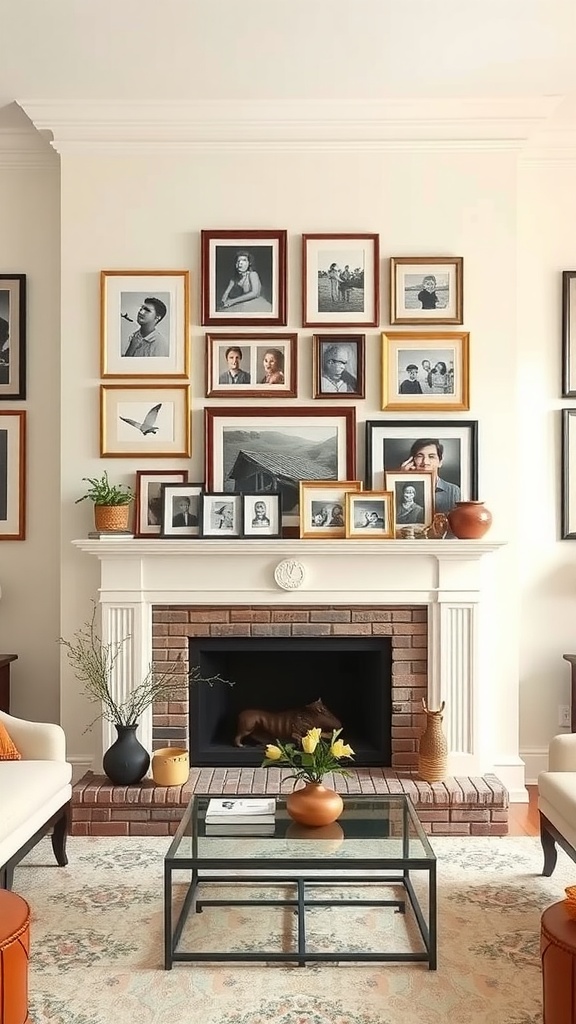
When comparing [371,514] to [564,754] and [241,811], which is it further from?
[241,811]

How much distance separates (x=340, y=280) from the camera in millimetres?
4520

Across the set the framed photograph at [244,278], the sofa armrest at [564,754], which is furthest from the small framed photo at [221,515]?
the sofa armrest at [564,754]

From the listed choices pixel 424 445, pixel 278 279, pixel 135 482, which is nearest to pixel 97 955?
pixel 135 482

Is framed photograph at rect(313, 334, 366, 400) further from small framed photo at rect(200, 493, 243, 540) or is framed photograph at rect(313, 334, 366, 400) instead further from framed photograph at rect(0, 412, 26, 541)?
framed photograph at rect(0, 412, 26, 541)

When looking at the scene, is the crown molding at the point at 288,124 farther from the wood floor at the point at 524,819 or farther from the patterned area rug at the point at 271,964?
the patterned area rug at the point at 271,964

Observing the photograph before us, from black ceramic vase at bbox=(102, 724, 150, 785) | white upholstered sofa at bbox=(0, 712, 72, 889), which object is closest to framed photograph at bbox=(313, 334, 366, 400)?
black ceramic vase at bbox=(102, 724, 150, 785)

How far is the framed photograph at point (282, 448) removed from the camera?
14.8 feet

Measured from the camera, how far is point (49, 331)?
15.8 feet

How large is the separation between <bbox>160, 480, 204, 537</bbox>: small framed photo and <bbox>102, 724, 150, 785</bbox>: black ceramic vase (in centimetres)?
90

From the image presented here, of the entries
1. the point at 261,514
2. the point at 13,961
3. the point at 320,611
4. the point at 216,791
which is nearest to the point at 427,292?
the point at 261,514

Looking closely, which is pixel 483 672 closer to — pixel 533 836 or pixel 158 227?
pixel 533 836

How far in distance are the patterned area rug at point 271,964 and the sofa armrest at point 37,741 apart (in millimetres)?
408

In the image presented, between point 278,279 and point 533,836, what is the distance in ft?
8.77

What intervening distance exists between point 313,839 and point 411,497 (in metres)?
1.87
